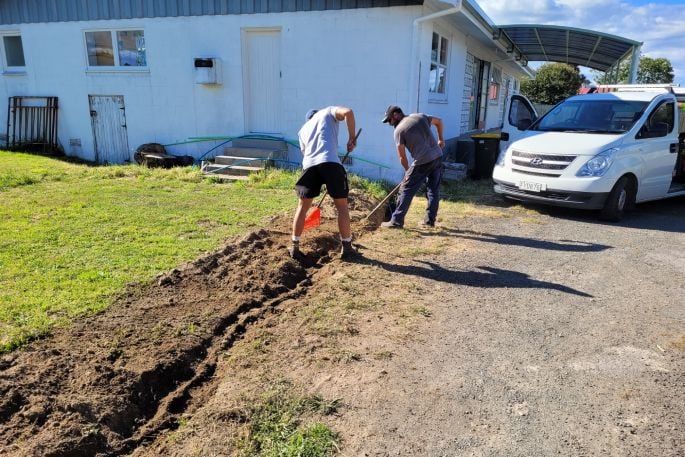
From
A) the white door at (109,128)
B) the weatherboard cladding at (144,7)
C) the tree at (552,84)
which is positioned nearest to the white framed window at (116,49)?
the weatherboard cladding at (144,7)

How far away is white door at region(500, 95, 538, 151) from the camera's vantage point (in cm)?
950

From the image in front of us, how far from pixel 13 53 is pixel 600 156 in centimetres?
1452

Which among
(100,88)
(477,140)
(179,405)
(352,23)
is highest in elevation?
(352,23)

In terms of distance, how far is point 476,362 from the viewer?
3.54 metres

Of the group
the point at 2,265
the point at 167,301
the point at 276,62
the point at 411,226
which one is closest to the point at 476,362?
the point at 167,301

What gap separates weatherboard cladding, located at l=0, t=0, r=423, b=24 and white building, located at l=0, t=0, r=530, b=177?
0.08ft

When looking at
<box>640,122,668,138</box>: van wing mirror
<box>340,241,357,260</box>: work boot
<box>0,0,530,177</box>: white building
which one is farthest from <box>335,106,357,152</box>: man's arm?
<box>640,122,668,138</box>: van wing mirror

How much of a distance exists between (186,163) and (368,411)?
371 inches

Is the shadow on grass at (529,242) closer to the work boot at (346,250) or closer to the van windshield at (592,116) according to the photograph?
the work boot at (346,250)

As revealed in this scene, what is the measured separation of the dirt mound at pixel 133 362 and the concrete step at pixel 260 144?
5.87 m

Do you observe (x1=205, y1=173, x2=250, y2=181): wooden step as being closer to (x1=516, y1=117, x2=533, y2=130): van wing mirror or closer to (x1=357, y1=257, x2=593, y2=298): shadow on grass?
(x1=357, y1=257, x2=593, y2=298): shadow on grass

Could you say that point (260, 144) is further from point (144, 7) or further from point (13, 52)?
point (13, 52)

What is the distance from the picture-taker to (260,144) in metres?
10.7

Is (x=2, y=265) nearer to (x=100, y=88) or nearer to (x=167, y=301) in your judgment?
(x=167, y=301)
